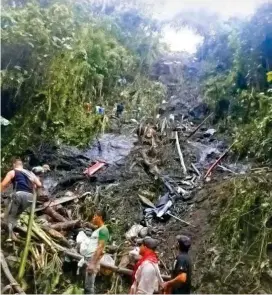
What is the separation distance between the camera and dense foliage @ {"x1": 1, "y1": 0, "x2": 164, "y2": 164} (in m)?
4.36

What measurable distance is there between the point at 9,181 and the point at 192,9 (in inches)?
99.8

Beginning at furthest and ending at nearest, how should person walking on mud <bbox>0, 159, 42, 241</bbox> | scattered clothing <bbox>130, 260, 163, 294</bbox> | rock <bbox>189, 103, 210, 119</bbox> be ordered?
1. rock <bbox>189, 103, 210, 119</bbox>
2. person walking on mud <bbox>0, 159, 42, 241</bbox>
3. scattered clothing <bbox>130, 260, 163, 294</bbox>

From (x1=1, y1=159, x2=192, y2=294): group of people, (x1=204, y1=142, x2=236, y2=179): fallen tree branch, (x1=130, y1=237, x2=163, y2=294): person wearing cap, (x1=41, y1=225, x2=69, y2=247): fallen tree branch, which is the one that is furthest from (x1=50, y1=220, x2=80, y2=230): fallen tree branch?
(x1=204, y1=142, x2=236, y2=179): fallen tree branch

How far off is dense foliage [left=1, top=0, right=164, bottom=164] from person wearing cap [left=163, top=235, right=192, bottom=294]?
1.67 meters

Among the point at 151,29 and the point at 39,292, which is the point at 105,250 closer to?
the point at 39,292

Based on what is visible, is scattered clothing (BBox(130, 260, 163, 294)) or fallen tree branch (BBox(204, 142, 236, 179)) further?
fallen tree branch (BBox(204, 142, 236, 179))

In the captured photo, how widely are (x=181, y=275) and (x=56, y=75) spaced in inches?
105

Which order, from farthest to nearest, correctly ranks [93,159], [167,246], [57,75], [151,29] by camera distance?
[151,29] → [57,75] → [93,159] → [167,246]

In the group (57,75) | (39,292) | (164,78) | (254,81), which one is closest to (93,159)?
(57,75)

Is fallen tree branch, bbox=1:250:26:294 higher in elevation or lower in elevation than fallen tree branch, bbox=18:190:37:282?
lower

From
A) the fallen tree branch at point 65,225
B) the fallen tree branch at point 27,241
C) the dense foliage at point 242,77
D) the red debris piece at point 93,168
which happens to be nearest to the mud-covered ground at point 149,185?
the red debris piece at point 93,168

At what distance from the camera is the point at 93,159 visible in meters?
4.45

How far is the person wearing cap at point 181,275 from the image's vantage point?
2.93 meters

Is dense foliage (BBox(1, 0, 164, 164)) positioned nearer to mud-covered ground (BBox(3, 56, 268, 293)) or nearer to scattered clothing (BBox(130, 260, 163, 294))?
mud-covered ground (BBox(3, 56, 268, 293))
